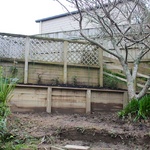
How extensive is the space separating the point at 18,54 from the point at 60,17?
722cm

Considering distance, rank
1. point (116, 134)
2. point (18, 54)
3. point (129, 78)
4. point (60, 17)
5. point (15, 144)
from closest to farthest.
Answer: point (15, 144)
point (116, 134)
point (129, 78)
point (18, 54)
point (60, 17)

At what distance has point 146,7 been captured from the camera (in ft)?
16.6

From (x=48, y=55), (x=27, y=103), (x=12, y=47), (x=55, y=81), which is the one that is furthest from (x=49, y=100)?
(x=12, y=47)

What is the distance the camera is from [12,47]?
570cm

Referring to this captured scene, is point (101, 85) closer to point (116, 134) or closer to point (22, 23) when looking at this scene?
point (116, 134)

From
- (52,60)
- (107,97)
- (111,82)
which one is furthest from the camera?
(111,82)

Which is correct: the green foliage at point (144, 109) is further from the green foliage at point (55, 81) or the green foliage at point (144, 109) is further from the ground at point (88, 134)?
the green foliage at point (55, 81)

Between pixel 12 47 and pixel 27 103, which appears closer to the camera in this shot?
pixel 27 103

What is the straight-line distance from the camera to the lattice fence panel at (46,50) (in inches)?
228

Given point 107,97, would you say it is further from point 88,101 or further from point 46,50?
point 46,50

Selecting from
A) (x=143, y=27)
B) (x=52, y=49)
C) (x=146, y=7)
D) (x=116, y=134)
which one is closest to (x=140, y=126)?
(x=116, y=134)

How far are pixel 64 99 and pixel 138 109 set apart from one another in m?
1.75

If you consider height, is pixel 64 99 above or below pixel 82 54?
below

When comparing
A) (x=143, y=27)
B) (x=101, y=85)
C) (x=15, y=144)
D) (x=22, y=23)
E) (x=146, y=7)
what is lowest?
(x=15, y=144)
